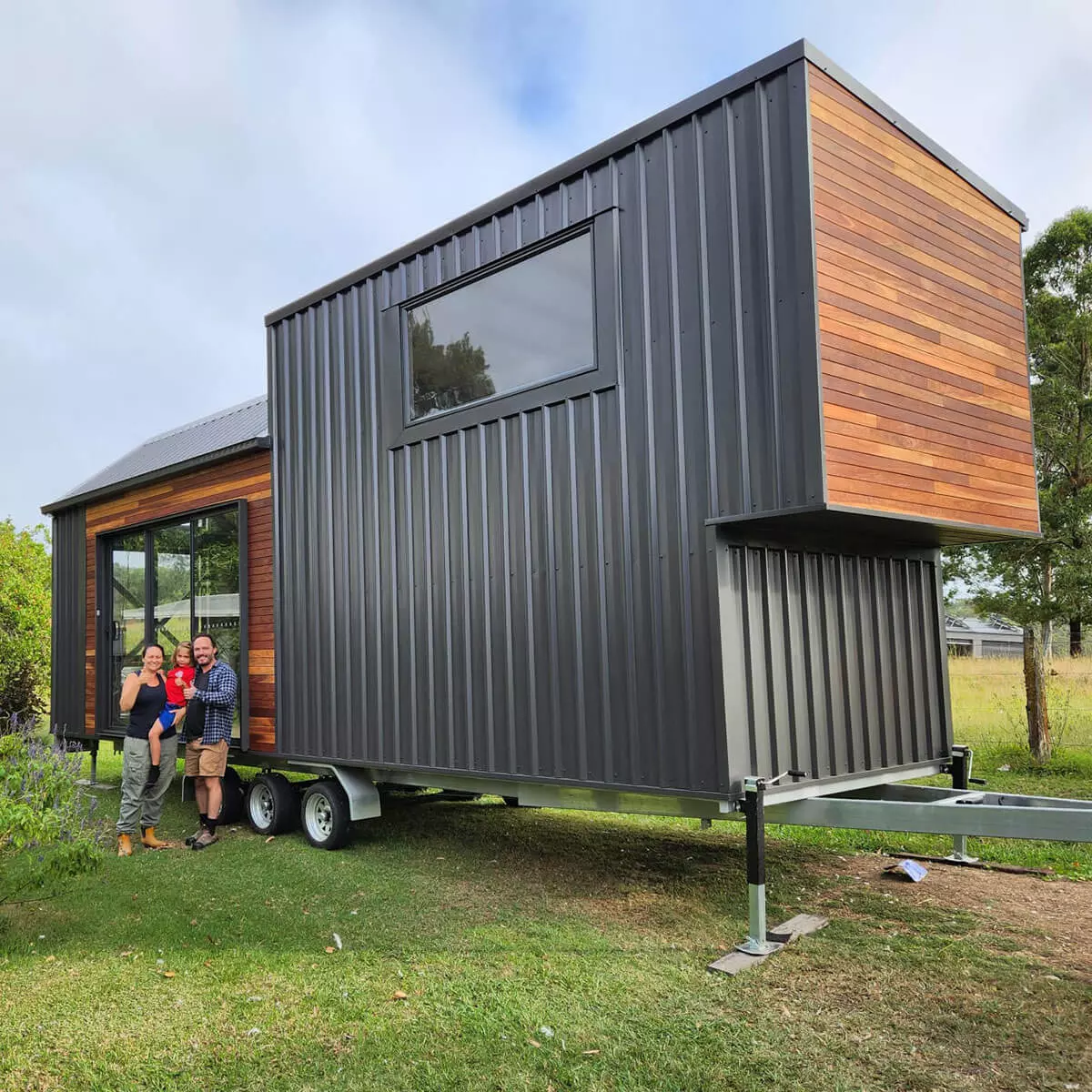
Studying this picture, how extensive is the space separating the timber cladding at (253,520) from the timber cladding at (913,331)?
16.6 feet

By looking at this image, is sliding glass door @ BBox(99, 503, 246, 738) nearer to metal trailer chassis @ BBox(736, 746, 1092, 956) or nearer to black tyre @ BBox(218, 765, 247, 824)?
black tyre @ BBox(218, 765, 247, 824)

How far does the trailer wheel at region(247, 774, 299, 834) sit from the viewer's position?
7473 mm

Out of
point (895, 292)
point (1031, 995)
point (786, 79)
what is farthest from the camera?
point (895, 292)

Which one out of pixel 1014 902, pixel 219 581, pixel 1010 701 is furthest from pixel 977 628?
pixel 219 581

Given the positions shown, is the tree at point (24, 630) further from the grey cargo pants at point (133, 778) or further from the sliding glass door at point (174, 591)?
the grey cargo pants at point (133, 778)

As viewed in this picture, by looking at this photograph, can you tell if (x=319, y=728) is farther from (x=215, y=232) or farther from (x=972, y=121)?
(x=215, y=232)

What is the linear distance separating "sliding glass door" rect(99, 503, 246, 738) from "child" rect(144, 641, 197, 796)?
277 mm

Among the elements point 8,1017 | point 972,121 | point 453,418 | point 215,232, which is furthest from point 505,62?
point 215,232

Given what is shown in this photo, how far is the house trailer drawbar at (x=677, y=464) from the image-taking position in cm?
465

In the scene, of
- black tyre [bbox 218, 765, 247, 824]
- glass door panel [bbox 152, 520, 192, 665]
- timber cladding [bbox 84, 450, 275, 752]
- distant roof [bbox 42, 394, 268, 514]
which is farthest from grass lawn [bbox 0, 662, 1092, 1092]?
distant roof [bbox 42, 394, 268, 514]

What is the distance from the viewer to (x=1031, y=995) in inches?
151

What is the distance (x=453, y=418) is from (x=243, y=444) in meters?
2.68

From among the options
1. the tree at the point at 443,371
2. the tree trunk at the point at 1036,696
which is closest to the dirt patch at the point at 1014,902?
the tree at the point at 443,371

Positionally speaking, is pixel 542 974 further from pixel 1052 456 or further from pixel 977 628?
pixel 977 628
